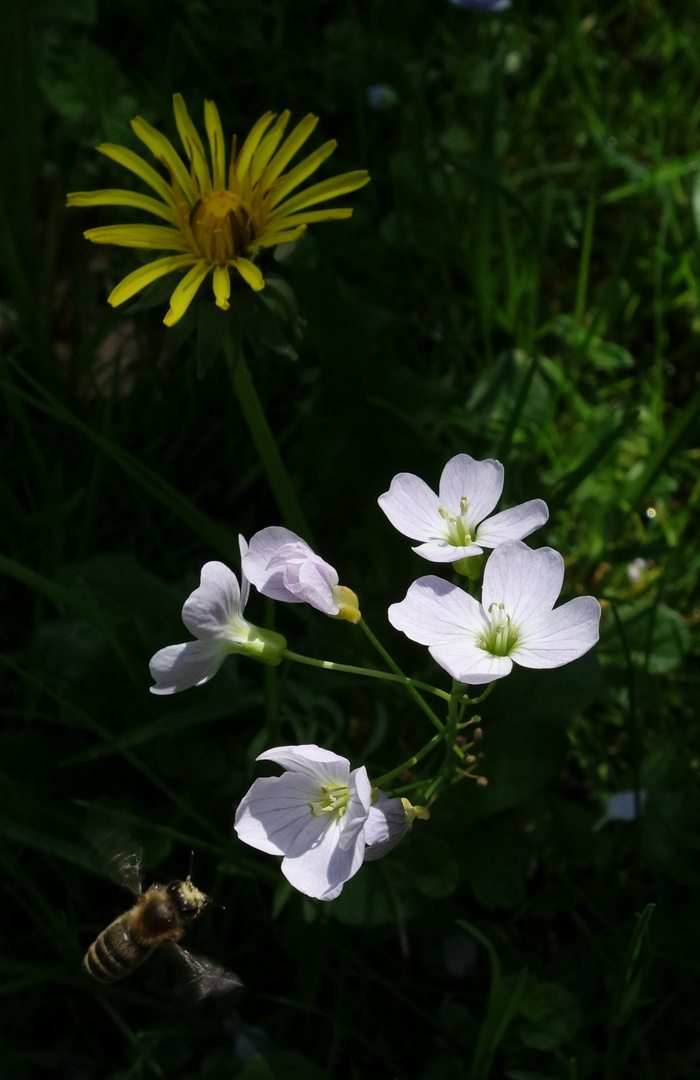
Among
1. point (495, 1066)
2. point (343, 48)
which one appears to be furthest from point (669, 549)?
point (343, 48)

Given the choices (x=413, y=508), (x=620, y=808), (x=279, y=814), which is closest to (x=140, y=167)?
(x=413, y=508)

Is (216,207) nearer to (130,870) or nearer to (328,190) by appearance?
(328,190)

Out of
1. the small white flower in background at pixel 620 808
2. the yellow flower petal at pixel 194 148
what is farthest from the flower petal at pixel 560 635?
the yellow flower petal at pixel 194 148

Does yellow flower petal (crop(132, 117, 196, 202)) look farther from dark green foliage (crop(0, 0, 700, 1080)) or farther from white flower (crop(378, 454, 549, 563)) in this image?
white flower (crop(378, 454, 549, 563))

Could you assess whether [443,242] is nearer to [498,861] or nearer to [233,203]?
[233,203]

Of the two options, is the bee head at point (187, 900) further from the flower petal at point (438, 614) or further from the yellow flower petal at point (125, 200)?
the yellow flower petal at point (125, 200)
